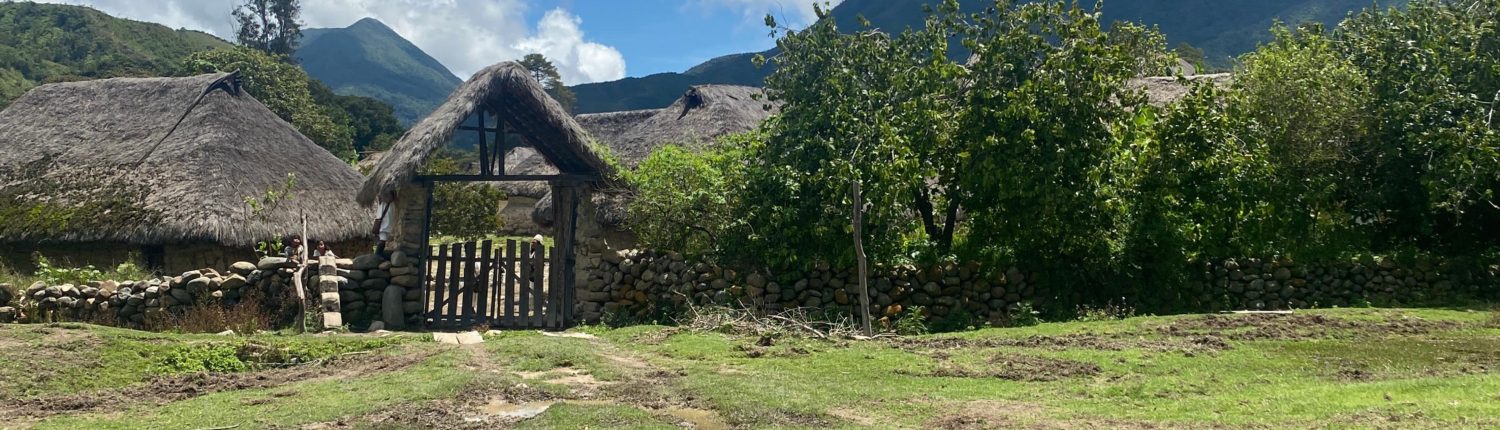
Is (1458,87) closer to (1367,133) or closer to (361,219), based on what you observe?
(1367,133)

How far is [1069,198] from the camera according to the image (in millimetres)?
13469

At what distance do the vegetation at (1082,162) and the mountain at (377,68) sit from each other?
120483 millimetres

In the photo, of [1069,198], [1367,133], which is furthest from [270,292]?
[1367,133]

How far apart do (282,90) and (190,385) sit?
121 ft

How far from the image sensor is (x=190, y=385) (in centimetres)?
888

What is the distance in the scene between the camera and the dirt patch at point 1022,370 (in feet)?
29.2

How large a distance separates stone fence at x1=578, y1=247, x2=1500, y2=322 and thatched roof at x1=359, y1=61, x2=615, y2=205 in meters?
1.86

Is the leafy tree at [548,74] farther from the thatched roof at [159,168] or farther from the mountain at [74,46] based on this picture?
the thatched roof at [159,168]

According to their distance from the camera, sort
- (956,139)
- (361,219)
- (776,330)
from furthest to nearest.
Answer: (361,219)
(956,139)
(776,330)

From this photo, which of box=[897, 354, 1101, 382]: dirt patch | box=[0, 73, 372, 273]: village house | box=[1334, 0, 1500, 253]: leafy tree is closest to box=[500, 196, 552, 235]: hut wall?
box=[0, 73, 372, 273]: village house

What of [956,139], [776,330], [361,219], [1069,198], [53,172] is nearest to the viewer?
[776,330]

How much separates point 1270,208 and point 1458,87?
3043 millimetres

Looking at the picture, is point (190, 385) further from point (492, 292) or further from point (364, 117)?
point (364, 117)

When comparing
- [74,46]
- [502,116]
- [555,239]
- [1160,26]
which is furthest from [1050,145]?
[1160,26]
